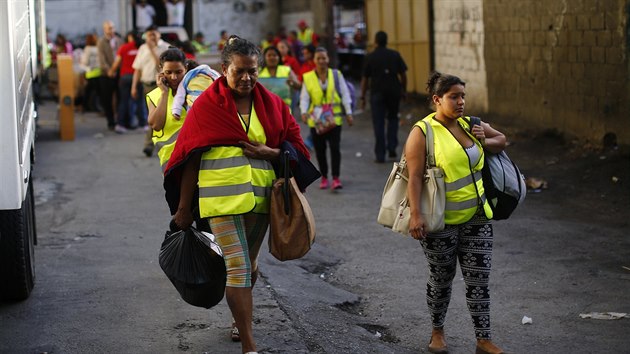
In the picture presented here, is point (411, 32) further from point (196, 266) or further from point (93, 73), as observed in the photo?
point (196, 266)

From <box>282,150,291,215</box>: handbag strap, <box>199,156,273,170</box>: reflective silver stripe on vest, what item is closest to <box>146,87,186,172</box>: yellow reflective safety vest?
<box>199,156,273,170</box>: reflective silver stripe on vest

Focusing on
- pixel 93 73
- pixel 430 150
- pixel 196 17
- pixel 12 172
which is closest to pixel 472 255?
pixel 430 150

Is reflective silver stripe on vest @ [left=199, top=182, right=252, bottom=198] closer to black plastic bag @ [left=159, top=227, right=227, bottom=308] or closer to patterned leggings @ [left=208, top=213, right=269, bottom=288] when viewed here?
patterned leggings @ [left=208, top=213, right=269, bottom=288]

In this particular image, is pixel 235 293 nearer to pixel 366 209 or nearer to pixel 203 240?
pixel 203 240

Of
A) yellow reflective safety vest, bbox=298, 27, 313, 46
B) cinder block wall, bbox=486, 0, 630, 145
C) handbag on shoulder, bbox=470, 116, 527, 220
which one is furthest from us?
yellow reflective safety vest, bbox=298, 27, 313, 46

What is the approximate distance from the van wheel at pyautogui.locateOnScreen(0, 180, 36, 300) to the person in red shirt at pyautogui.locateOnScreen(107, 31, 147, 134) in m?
12.6

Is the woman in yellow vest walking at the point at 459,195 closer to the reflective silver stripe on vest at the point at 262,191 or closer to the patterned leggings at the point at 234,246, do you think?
the reflective silver stripe on vest at the point at 262,191

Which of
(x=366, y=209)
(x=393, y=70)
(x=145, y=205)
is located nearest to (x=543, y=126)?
(x=393, y=70)

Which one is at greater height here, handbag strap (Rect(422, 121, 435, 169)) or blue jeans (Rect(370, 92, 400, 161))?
handbag strap (Rect(422, 121, 435, 169))

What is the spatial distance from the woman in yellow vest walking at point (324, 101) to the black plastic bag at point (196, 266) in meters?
7.05

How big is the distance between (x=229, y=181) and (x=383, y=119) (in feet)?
32.9

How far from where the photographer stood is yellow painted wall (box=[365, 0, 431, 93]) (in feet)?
73.4

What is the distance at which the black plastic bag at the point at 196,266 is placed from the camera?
610 centimetres

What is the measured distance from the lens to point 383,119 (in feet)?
51.5
